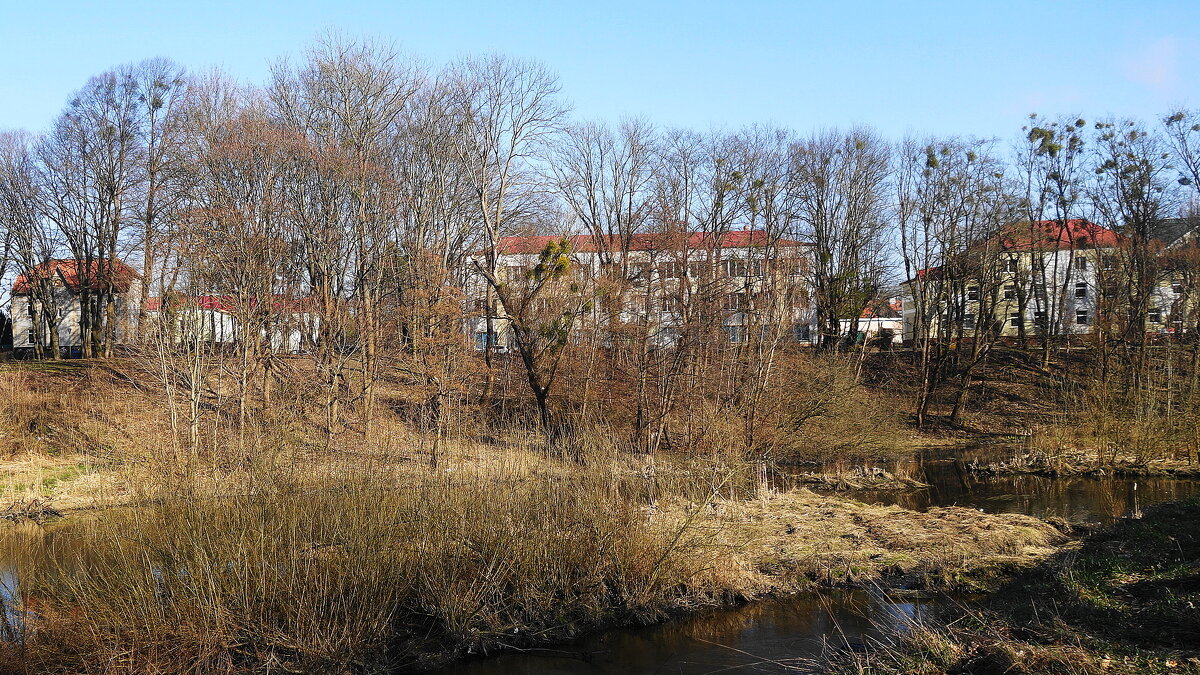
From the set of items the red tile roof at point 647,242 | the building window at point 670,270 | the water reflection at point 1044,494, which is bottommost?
the water reflection at point 1044,494

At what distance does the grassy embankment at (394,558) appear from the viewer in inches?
318

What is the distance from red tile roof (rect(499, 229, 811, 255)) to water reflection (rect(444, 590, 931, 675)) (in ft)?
54.0

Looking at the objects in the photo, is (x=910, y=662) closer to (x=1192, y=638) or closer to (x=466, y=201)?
(x=1192, y=638)

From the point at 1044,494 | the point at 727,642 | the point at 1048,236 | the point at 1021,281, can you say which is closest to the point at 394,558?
the point at 727,642

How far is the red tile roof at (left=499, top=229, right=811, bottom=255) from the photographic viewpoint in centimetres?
2962

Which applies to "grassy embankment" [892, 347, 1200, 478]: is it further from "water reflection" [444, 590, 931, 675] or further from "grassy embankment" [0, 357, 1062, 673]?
"water reflection" [444, 590, 931, 675]

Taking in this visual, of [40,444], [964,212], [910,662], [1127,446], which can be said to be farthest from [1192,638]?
[964,212]

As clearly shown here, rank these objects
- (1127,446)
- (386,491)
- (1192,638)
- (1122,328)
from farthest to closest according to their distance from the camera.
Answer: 1. (1122,328)
2. (1127,446)
3. (386,491)
4. (1192,638)

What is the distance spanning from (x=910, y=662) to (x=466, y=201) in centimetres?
2902

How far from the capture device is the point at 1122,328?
3145 centimetres

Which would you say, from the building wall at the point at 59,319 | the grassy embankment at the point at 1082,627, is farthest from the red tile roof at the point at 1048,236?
the building wall at the point at 59,319

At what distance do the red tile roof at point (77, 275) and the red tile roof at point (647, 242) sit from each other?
45.4ft

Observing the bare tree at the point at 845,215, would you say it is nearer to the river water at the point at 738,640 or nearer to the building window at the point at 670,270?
the building window at the point at 670,270

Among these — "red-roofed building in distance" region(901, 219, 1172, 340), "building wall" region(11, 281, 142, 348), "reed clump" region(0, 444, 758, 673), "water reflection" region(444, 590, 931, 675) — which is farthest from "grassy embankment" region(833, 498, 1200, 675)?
"building wall" region(11, 281, 142, 348)
